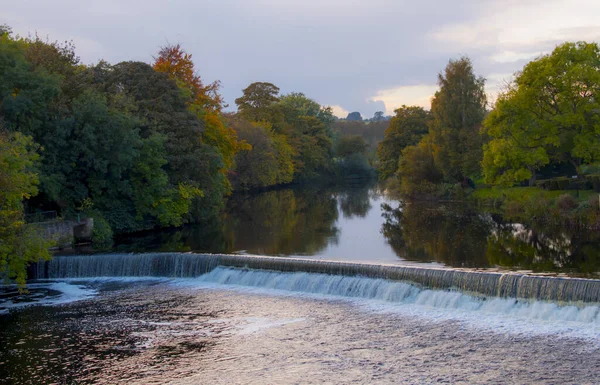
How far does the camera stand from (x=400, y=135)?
67.3 meters

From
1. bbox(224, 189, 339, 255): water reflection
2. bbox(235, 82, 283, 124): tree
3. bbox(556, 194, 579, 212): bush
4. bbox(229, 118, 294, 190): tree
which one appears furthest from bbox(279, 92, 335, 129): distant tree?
bbox(556, 194, 579, 212): bush

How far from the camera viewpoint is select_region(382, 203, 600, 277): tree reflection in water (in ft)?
74.1

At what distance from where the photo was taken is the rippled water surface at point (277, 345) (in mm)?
13055

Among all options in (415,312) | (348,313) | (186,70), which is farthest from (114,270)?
(186,70)

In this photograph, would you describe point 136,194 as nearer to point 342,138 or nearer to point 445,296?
point 445,296

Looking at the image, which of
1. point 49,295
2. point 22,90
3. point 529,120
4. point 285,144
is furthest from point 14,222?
point 285,144

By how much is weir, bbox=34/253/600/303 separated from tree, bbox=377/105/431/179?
4512 centimetres

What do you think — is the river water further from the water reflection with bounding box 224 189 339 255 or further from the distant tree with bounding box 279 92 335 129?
the distant tree with bounding box 279 92 335 129

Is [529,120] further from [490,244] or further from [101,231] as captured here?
[101,231]

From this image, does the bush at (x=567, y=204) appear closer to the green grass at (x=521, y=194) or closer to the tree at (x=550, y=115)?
the green grass at (x=521, y=194)

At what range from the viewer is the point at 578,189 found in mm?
37219

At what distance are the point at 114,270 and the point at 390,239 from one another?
13411 mm

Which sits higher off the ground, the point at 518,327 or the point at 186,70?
the point at 186,70

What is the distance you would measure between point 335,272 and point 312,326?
4.49 metres
